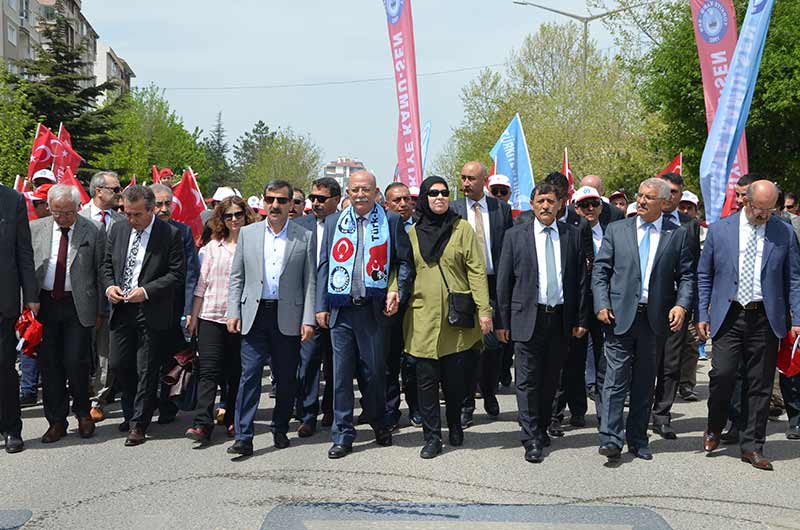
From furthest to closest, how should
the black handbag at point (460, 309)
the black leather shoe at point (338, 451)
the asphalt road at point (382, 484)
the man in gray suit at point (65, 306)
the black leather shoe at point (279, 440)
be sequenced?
the man in gray suit at point (65, 306) → the black leather shoe at point (279, 440) → the black handbag at point (460, 309) → the black leather shoe at point (338, 451) → the asphalt road at point (382, 484)

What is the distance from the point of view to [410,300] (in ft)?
26.0

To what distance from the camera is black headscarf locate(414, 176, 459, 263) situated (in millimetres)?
7855

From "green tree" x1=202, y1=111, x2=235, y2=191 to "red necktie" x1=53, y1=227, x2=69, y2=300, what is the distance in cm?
11059

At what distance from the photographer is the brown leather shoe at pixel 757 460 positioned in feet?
23.7

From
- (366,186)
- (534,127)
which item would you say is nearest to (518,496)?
(366,186)

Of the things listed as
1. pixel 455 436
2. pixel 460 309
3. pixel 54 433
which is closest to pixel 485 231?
pixel 460 309

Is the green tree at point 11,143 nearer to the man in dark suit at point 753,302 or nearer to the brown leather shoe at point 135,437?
the brown leather shoe at point 135,437

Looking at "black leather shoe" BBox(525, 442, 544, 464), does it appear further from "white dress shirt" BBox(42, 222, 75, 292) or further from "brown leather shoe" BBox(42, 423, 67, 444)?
"white dress shirt" BBox(42, 222, 75, 292)

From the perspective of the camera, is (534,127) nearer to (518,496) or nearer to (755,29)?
(755,29)

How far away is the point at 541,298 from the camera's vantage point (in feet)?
25.7

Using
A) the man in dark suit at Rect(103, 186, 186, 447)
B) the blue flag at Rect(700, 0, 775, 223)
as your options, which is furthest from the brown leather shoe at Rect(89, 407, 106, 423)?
the blue flag at Rect(700, 0, 775, 223)

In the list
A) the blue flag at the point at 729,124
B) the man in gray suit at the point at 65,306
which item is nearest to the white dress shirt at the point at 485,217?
the blue flag at the point at 729,124

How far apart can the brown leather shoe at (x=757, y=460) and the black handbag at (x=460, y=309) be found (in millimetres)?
2365

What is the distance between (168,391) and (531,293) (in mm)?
3531
